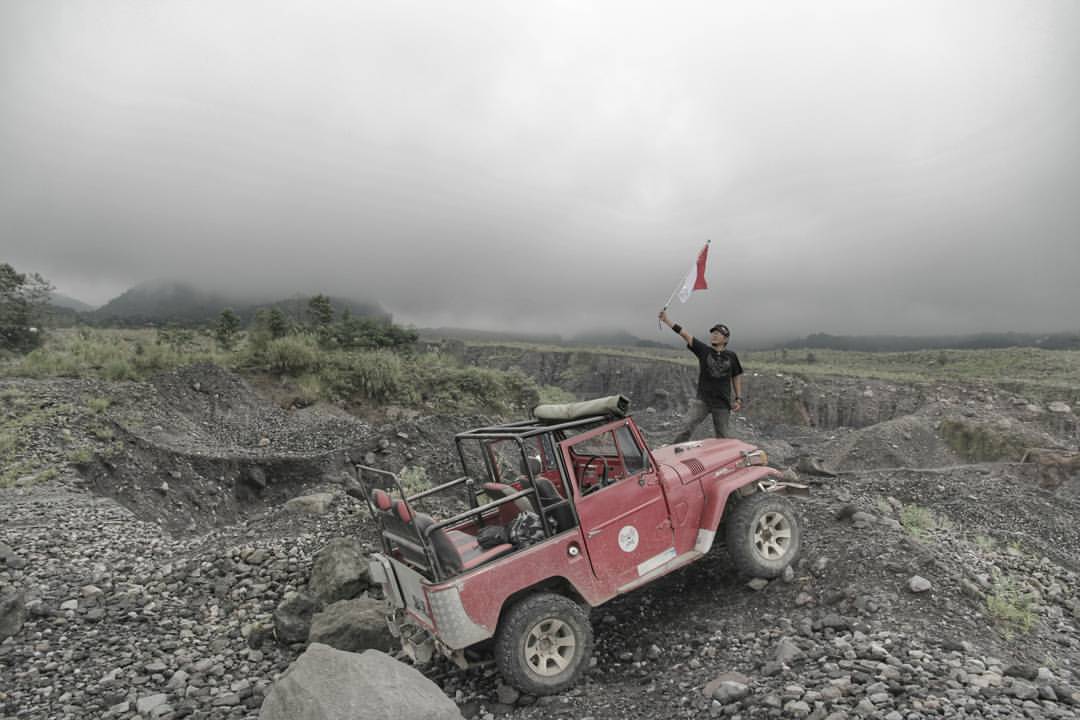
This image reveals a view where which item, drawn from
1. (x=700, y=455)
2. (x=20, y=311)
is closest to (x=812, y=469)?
(x=700, y=455)

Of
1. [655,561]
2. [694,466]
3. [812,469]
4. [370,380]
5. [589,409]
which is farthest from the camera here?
[370,380]

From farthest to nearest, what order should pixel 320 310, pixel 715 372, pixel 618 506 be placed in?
pixel 320 310 → pixel 715 372 → pixel 618 506

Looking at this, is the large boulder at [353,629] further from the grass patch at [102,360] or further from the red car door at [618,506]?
the grass patch at [102,360]

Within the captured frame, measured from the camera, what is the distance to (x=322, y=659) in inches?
177

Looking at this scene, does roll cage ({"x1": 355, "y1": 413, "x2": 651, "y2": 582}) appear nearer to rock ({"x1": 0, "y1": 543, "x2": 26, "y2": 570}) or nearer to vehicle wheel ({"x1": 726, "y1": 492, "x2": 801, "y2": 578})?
vehicle wheel ({"x1": 726, "y1": 492, "x2": 801, "y2": 578})

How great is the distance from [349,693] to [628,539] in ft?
8.82

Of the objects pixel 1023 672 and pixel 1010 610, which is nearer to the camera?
pixel 1023 672

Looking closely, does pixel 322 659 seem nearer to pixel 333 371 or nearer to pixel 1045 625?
pixel 1045 625

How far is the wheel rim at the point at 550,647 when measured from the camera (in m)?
5.18

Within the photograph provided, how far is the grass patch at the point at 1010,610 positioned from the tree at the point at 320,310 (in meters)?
24.2

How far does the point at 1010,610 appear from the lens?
5539 mm

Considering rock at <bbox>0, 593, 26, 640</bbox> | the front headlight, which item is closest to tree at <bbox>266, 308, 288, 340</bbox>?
rock at <bbox>0, 593, 26, 640</bbox>

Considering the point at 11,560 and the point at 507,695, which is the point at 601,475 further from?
the point at 11,560

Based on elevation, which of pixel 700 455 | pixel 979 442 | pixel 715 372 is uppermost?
pixel 715 372
